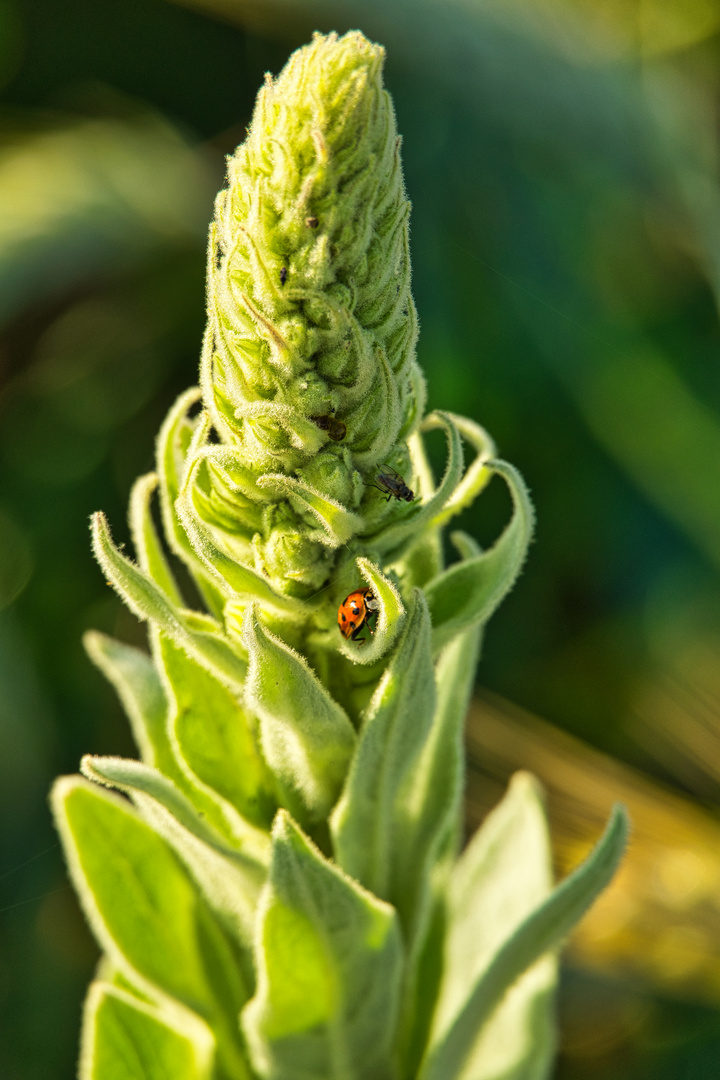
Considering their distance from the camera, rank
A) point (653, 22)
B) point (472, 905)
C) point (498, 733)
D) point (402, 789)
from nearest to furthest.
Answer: point (402, 789)
point (472, 905)
point (498, 733)
point (653, 22)

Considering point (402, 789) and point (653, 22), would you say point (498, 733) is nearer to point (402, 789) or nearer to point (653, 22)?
point (402, 789)

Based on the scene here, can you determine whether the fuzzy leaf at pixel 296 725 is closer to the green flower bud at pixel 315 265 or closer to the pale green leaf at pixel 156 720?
the pale green leaf at pixel 156 720

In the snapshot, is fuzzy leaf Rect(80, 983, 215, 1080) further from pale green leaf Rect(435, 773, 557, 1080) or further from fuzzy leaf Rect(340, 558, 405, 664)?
fuzzy leaf Rect(340, 558, 405, 664)

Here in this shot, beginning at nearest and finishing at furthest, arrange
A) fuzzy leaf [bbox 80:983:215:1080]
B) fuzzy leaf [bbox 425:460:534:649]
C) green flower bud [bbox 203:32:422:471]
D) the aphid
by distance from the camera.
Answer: green flower bud [bbox 203:32:422:471] → the aphid → fuzzy leaf [bbox 425:460:534:649] → fuzzy leaf [bbox 80:983:215:1080]

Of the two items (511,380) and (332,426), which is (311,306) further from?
(511,380)

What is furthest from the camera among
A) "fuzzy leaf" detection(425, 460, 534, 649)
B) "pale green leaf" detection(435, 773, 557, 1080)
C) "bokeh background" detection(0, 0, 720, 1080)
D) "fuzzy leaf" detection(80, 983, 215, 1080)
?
"bokeh background" detection(0, 0, 720, 1080)

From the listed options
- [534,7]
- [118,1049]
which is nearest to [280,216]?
[118,1049]

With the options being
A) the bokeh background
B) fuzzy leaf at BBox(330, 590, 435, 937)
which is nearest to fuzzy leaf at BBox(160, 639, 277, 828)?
fuzzy leaf at BBox(330, 590, 435, 937)
